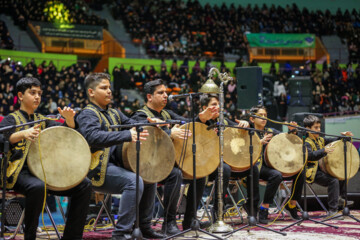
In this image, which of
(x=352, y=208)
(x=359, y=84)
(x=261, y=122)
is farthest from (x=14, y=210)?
(x=359, y=84)

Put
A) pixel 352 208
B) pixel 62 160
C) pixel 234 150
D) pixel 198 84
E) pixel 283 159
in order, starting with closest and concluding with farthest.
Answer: pixel 62 160, pixel 234 150, pixel 283 159, pixel 352 208, pixel 198 84

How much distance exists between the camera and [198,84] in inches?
707

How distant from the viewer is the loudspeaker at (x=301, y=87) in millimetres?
14188

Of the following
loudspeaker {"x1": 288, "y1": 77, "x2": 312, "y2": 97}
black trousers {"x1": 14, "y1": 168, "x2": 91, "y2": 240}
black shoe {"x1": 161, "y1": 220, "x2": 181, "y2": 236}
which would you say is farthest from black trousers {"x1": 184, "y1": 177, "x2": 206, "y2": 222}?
loudspeaker {"x1": 288, "y1": 77, "x2": 312, "y2": 97}

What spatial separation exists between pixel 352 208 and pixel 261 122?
2.69 meters

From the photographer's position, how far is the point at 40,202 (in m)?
3.86

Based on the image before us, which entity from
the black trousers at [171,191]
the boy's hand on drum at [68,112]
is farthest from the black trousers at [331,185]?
the boy's hand on drum at [68,112]

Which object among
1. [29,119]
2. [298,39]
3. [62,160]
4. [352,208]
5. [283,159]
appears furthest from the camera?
[298,39]

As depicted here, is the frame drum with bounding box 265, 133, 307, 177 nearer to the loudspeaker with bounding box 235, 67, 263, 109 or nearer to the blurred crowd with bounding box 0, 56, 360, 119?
the loudspeaker with bounding box 235, 67, 263, 109

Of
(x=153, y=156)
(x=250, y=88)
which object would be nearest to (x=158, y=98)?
(x=153, y=156)

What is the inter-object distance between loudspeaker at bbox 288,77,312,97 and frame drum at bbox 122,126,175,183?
1034 centimetres

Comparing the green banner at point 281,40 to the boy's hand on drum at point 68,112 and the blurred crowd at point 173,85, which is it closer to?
the blurred crowd at point 173,85

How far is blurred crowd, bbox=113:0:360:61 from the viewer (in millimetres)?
21672

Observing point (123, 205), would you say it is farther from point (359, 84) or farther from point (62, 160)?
point (359, 84)
